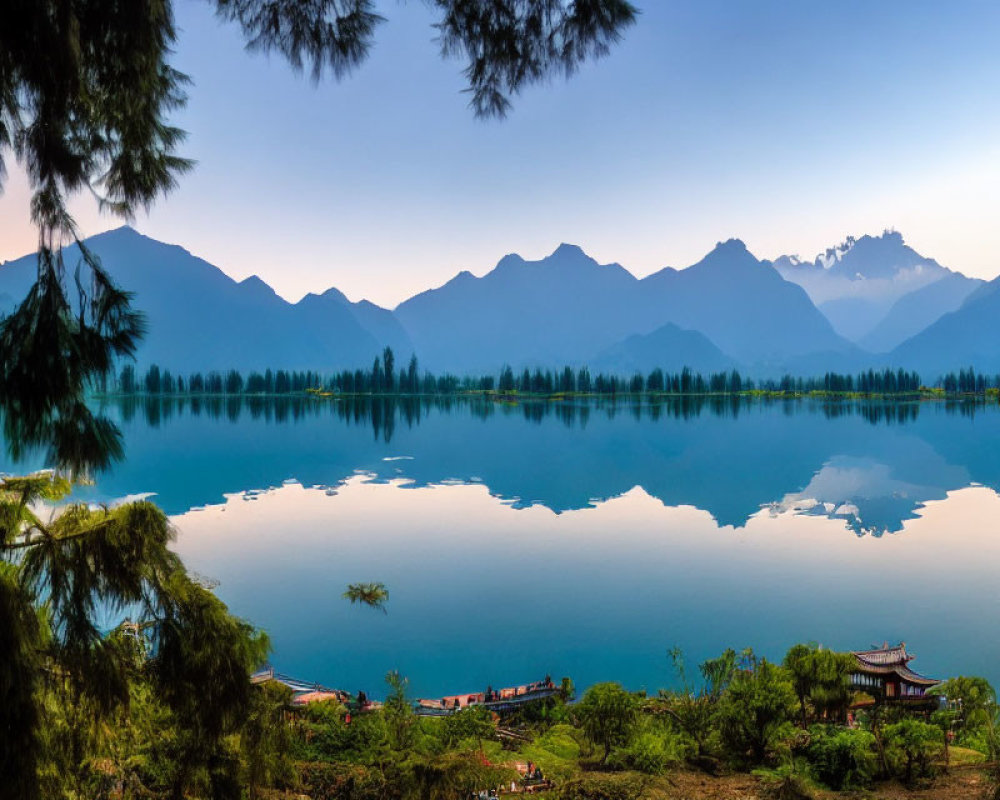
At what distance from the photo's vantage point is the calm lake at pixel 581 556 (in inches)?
427

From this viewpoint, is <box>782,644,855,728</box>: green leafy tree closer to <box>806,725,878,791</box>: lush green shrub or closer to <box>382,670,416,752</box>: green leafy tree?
<box>806,725,878,791</box>: lush green shrub

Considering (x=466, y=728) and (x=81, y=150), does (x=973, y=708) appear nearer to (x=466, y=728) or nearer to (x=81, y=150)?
(x=466, y=728)

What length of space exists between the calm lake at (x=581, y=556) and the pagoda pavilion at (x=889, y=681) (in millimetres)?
2188

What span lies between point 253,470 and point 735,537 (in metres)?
22.8

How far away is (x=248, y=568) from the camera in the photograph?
14.7 metres

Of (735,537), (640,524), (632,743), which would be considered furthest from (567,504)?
(632,743)

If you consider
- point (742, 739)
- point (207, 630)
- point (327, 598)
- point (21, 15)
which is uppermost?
point (21, 15)

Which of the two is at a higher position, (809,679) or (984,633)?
(809,679)

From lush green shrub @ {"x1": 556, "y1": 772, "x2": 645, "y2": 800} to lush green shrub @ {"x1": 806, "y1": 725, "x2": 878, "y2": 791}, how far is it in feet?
6.28

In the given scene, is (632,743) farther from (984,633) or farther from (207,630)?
(984,633)

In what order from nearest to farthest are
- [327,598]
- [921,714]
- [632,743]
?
[632,743]
[921,714]
[327,598]

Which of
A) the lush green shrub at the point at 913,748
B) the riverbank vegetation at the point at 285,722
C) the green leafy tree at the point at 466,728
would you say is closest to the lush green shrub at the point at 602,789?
the riverbank vegetation at the point at 285,722

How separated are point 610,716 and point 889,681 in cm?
460

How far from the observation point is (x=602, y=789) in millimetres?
4824
